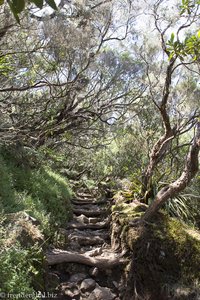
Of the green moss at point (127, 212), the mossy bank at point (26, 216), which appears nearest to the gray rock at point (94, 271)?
the mossy bank at point (26, 216)

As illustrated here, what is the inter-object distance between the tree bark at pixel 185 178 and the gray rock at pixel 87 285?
1221 millimetres

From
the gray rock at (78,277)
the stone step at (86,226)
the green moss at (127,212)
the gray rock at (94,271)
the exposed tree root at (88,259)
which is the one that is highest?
the green moss at (127,212)

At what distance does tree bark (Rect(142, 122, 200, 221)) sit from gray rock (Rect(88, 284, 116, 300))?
1204mm

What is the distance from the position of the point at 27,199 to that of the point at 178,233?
252 centimetres

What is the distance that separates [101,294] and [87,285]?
226mm

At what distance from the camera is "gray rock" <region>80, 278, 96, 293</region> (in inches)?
158

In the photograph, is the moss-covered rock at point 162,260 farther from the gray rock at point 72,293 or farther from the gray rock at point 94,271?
the gray rock at point 72,293

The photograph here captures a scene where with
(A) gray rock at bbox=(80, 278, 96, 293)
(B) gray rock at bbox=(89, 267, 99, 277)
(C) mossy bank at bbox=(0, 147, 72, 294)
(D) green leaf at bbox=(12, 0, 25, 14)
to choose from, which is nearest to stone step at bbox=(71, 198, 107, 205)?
(C) mossy bank at bbox=(0, 147, 72, 294)

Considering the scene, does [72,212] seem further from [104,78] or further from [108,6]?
→ [108,6]

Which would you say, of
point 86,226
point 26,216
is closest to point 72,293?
point 26,216

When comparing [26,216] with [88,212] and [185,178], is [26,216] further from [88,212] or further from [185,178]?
[88,212]

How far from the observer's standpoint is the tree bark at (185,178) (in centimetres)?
382

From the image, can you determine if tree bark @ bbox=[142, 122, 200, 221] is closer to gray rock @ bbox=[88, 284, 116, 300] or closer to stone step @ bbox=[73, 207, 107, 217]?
gray rock @ bbox=[88, 284, 116, 300]

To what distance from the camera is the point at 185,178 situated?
3.99 meters
